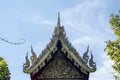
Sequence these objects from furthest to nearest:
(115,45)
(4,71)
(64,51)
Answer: (4,71) → (115,45) → (64,51)

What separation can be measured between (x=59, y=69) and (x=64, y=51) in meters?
1.01

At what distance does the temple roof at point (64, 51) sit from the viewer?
1948 centimetres

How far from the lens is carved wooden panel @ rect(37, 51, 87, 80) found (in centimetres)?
1978

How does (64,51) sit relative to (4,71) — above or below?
below

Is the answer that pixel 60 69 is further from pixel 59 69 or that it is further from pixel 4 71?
pixel 4 71

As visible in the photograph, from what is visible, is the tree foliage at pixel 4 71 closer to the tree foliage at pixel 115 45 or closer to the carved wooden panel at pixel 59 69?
the tree foliage at pixel 115 45

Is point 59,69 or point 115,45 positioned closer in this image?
point 59,69

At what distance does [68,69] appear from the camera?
19.9 metres

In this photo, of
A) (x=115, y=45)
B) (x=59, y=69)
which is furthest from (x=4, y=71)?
(x=59, y=69)

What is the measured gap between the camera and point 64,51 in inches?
778

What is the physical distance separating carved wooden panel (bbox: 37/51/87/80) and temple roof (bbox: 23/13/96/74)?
33 centimetres

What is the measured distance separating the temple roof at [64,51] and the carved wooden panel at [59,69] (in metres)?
0.33

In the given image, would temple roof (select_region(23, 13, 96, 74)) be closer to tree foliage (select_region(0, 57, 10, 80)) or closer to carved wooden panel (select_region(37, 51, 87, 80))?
carved wooden panel (select_region(37, 51, 87, 80))

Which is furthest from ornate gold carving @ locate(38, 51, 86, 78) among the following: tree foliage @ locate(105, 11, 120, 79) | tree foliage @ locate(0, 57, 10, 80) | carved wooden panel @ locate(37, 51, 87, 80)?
tree foliage @ locate(0, 57, 10, 80)
